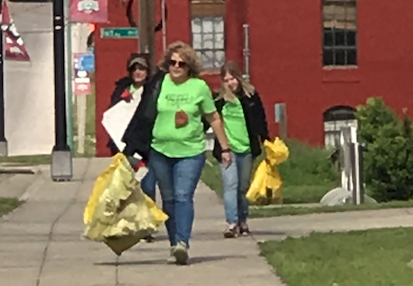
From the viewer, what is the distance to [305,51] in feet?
117

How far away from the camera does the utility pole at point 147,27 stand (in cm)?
2025

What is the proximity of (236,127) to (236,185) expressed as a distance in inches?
23.1

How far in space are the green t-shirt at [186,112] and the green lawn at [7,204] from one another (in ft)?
19.8

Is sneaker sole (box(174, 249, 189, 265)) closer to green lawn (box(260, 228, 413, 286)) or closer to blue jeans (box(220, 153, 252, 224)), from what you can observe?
green lawn (box(260, 228, 413, 286))

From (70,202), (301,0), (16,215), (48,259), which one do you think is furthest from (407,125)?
(301,0)

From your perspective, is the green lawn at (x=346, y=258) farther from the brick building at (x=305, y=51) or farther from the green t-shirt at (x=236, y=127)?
the brick building at (x=305, y=51)

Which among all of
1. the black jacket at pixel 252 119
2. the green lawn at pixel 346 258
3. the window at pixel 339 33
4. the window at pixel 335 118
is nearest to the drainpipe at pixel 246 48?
the window at pixel 339 33

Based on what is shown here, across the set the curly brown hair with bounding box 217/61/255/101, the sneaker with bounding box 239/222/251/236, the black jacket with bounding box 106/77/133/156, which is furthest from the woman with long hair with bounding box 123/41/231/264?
the sneaker with bounding box 239/222/251/236

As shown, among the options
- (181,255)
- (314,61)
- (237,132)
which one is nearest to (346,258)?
(181,255)

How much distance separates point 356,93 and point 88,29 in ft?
28.7

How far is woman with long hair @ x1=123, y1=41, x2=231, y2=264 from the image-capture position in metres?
10.3

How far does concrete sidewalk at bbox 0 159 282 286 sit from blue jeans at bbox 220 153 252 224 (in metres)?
0.29

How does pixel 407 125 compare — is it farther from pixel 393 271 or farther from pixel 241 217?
pixel 393 271

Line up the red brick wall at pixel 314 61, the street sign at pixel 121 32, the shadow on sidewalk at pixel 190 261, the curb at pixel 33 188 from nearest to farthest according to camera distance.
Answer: the shadow on sidewalk at pixel 190 261 < the curb at pixel 33 188 < the street sign at pixel 121 32 < the red brick wall at pixel 314 61
